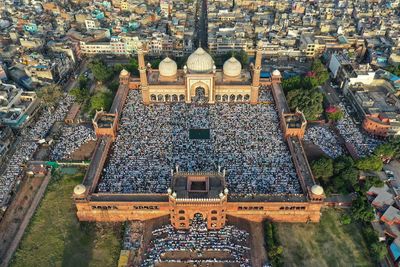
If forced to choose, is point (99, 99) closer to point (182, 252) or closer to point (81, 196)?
point (81, 196)

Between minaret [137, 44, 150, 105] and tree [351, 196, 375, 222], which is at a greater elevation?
minaret [137, 44, 150, 105]

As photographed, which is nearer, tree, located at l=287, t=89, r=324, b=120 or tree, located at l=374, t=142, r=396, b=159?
tree, located at l=374, t=142, r=396, b=159

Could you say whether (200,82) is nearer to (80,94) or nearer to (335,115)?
(80,94)

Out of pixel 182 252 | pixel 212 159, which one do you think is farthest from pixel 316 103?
pixel 182 252

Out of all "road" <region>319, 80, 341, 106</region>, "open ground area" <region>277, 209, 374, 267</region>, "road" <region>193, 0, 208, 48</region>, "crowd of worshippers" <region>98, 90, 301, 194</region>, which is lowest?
"open ground area" <region>277, 209, 374, 267</region>

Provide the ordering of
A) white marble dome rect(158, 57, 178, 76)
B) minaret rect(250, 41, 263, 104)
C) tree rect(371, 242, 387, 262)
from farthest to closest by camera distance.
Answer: white marble dome rect(158, 57, 178, 76), minaret rect(250, 41, 263, 104), tree rect(371, 242, 387, 262)

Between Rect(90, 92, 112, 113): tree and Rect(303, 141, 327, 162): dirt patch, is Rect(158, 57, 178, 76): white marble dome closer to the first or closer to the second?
Rect(90, 92, 112, 113): tree

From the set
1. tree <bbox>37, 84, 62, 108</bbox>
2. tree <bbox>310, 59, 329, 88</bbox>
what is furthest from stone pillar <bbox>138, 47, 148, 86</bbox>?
tree <bbox>310, 59, 329, 88</bbox>

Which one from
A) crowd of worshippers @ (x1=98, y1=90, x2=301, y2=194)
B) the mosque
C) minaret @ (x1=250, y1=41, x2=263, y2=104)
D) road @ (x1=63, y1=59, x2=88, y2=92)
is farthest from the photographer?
road @ (x1=63, y1=59, x2=88, y2=92)
